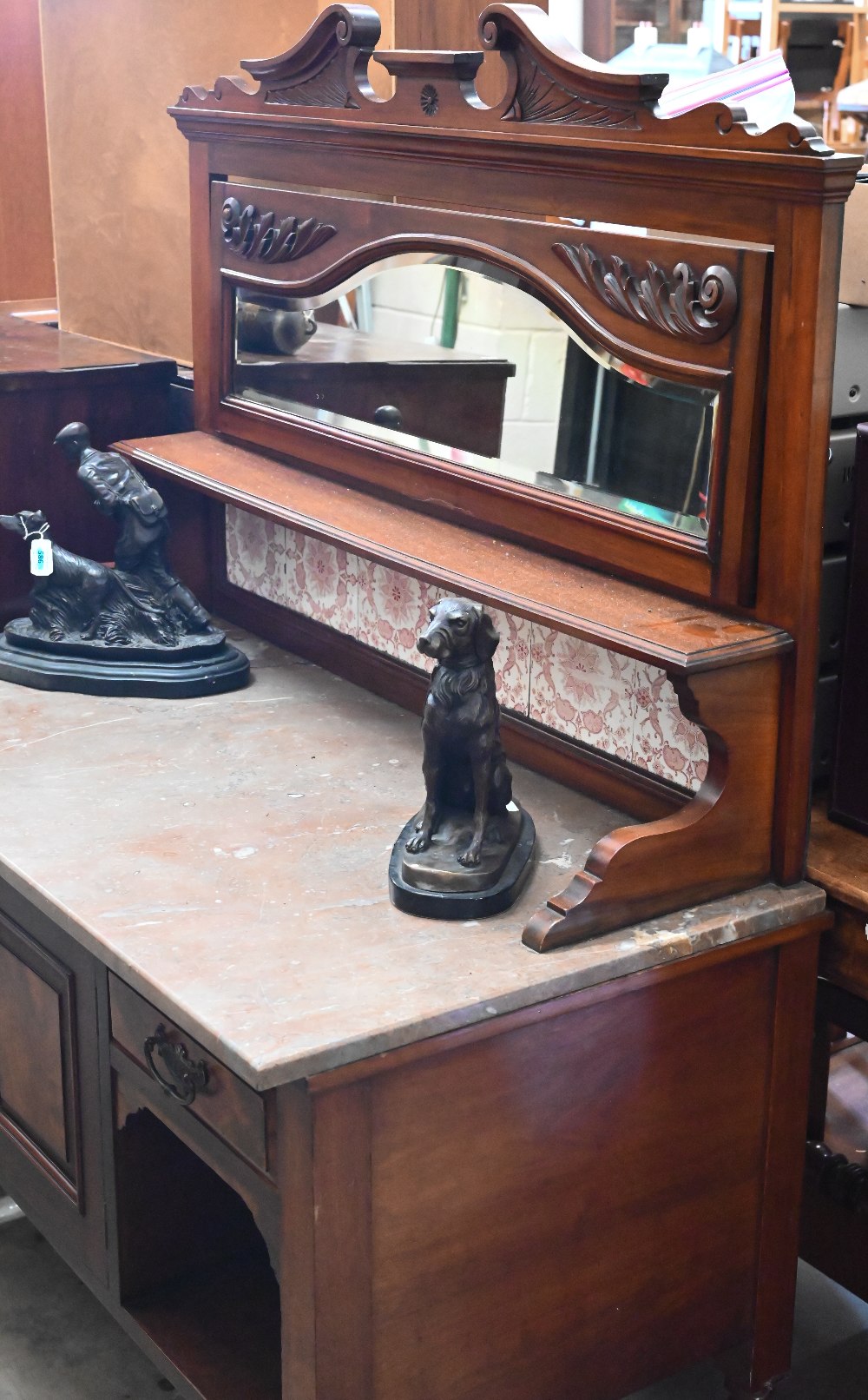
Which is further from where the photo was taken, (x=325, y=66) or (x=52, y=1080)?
(x=325, y=66)

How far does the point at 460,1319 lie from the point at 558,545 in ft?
3.08

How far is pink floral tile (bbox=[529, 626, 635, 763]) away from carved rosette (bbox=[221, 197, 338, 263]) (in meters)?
0.71

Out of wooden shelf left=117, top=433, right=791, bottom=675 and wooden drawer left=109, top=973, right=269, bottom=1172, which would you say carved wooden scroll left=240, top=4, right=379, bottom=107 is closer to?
wooden shelf left=117, top=433, right=791, bottom=675

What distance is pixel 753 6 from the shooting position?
14.5ft

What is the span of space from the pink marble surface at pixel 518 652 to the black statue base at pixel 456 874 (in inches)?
9.7

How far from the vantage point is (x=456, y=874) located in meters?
1.82

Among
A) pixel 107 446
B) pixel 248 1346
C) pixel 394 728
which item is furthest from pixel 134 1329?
pixel 107 446

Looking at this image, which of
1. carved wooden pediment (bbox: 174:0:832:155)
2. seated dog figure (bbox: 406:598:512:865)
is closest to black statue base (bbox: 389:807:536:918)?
seated dog figure (bbox: 406:598:512:865)

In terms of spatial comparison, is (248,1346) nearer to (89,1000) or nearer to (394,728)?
(89,1000)

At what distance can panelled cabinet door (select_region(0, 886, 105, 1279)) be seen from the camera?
79.8 inches

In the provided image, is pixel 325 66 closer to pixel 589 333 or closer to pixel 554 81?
pixel 554 81

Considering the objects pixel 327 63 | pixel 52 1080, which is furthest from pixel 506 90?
pixel 52 1080

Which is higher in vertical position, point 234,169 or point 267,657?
point 234,169

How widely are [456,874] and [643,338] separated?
2.18ft
